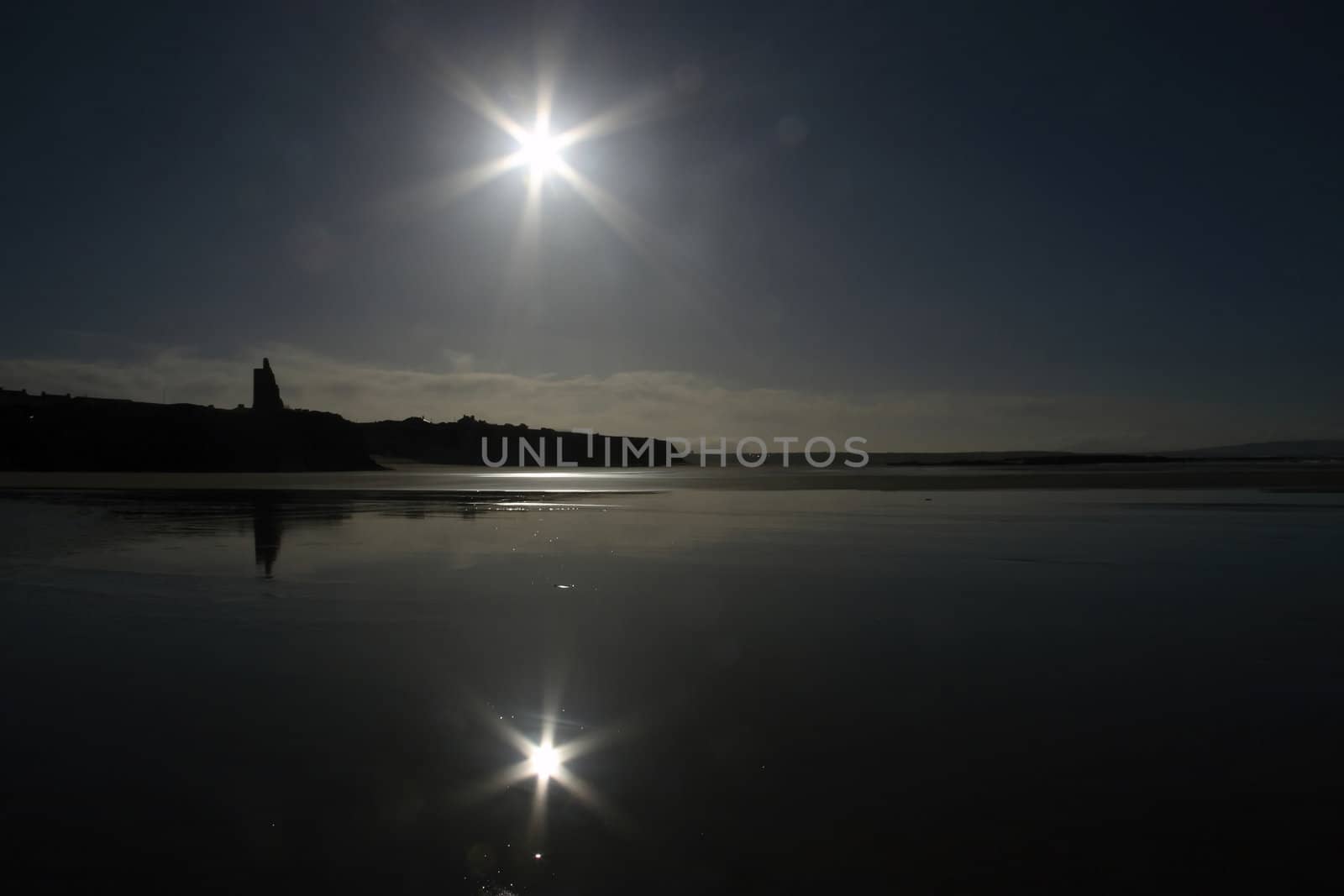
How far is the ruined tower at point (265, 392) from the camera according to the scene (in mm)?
90938

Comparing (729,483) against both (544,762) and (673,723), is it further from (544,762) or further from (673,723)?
(544,762)

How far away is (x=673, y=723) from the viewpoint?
16.0ft

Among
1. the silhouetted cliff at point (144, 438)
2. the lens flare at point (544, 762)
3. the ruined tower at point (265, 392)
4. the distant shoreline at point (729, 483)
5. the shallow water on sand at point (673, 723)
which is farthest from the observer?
the ruined tower at point (265, 392)

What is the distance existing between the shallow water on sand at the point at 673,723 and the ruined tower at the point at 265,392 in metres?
87.5

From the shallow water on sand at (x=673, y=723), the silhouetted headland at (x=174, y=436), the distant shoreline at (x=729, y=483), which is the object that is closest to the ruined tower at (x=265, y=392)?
the silhouetted headland at (x=174, y=436)

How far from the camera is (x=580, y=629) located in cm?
743

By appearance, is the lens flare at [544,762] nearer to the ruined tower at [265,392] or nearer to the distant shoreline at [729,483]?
the distant shoreline at [729,483]

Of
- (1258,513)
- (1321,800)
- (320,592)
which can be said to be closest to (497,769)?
(1321,800)

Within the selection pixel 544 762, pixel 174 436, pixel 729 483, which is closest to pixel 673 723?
pixel 544 762

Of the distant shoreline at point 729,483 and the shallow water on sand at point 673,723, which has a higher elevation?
the distant shoreline at point 729,483

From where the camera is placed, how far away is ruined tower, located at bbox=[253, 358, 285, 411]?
9094 centimetres

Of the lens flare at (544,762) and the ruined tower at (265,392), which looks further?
the ruined tower at (265,392)

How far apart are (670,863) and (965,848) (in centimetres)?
120

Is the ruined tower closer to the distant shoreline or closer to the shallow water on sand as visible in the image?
the distant shoreline
